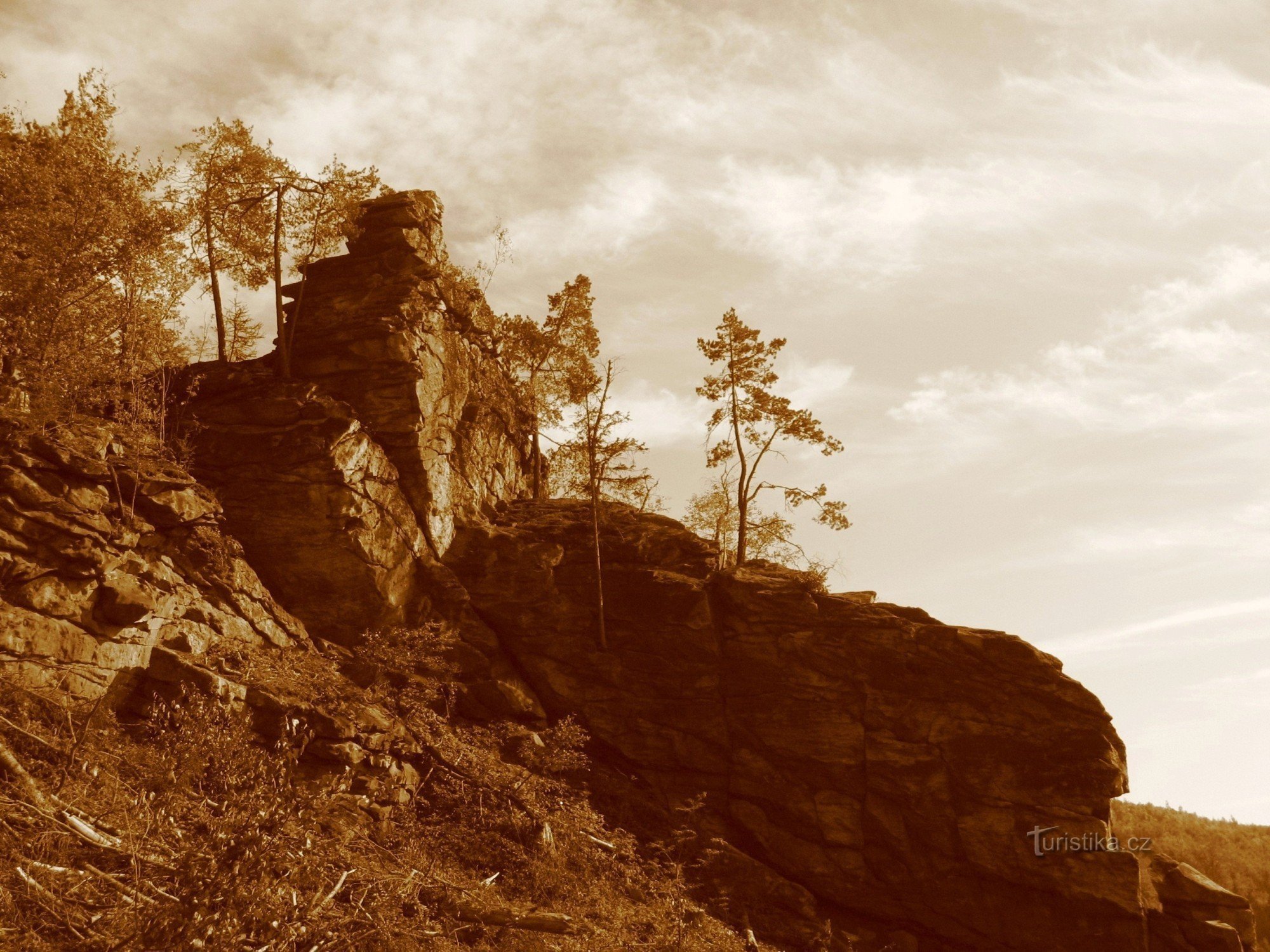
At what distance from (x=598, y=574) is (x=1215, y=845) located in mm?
30095

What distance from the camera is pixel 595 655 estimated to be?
28.7 m

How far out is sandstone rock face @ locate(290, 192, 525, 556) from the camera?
29.9 m

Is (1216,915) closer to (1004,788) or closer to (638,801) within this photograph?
(1004,788)

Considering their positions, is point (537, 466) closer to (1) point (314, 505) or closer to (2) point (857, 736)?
(1) point (314, 505)

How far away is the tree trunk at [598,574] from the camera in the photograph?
29031mm

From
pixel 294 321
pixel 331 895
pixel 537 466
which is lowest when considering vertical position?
pixel 331 895

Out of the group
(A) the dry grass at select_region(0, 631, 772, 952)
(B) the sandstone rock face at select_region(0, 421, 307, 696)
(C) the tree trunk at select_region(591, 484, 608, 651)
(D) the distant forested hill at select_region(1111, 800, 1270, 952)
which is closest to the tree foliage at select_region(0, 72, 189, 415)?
(B) the sandstone rock face at select_region(0, 421, 307, 696)

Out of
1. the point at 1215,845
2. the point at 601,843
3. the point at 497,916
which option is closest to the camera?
the point at 497,916

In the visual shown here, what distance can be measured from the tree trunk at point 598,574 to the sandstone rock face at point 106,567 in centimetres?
951

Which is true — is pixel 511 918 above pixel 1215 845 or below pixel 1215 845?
below

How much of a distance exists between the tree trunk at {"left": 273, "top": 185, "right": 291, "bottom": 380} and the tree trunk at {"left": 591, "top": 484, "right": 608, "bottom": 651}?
38.3 feet

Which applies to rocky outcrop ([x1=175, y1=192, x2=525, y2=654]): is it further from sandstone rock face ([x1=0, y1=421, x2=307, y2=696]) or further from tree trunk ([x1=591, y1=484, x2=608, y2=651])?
tree trunk ([x1=591, y1=484, x2=608, y2=651])

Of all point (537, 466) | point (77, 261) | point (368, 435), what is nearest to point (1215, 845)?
point (537, 466)

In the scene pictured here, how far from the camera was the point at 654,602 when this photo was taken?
29984 mm
